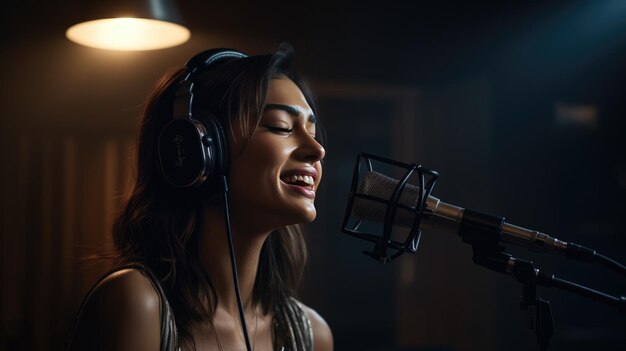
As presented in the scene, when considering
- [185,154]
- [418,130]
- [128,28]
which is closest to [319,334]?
[185,154]

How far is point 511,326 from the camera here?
8.26 feet

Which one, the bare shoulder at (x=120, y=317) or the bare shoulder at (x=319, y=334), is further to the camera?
the bare shoulder at (x=319, y=334)

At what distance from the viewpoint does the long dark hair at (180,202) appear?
1151 mm

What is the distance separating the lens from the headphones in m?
1.03

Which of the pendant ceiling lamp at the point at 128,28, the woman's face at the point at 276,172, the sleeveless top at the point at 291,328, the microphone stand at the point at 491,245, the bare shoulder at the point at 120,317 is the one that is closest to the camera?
the microphone stand at the point at 491,245

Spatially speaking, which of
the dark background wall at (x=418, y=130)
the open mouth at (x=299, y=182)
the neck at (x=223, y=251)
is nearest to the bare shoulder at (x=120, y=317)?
the neck at (x=223, y=251)

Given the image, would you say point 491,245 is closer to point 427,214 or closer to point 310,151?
point 427,214

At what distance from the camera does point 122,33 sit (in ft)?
5.71

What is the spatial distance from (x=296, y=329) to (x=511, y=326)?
147 cm

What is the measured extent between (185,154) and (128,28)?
846mm

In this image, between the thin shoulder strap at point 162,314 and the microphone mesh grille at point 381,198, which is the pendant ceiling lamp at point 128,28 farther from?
the microphone mesh grille at point 381,198

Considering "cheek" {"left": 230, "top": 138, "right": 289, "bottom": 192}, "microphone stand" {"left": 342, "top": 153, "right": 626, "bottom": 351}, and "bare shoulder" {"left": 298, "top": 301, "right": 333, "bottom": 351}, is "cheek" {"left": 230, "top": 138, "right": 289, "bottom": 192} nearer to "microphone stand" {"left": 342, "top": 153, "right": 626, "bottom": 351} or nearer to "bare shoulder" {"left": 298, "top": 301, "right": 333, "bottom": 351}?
"microphone stand" {"left": 342, "top": 153, "right": 626, "bottom": 351}

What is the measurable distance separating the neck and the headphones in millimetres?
131

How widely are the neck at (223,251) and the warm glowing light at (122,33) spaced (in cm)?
74
